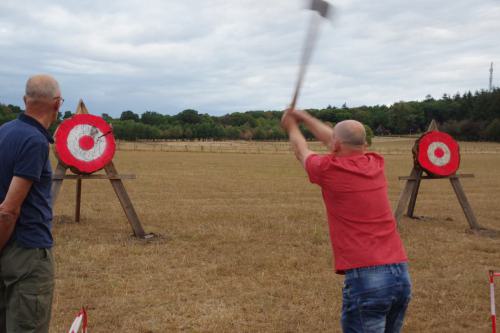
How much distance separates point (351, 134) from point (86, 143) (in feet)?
19.7

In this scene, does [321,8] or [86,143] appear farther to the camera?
[86,143]

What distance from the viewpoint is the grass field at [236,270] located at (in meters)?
4.61

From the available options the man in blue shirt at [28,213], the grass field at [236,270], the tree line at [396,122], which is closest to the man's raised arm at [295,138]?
the man in blue shirt at [28,213]

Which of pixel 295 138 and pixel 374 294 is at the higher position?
pixel 295 138

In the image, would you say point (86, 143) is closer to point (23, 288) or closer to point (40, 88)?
point (40, 88)

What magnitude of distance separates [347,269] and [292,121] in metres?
0.98

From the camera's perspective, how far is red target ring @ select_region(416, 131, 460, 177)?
370 inches

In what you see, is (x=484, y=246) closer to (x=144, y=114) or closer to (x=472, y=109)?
(x=472, y=109)

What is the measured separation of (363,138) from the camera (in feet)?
8.89

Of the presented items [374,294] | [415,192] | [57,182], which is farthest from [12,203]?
[415,192]

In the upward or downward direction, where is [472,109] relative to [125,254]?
upward

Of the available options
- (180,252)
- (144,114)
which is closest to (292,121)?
(180,252)

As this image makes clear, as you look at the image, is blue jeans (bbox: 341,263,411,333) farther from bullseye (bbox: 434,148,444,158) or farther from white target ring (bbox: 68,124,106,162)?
bullseye (bbox: 434,148,444,158)

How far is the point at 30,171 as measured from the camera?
8.23 ft
